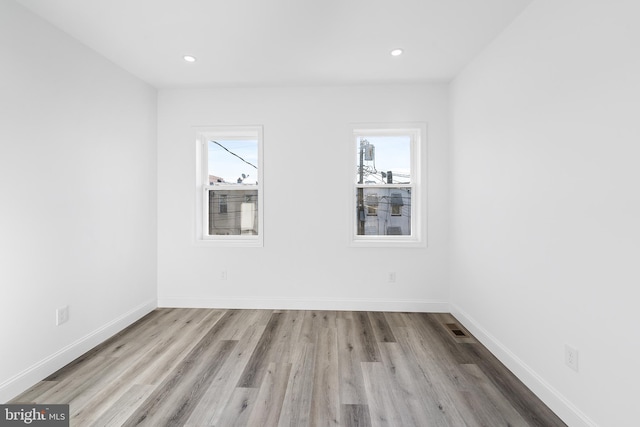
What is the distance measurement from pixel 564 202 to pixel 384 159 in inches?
81.6

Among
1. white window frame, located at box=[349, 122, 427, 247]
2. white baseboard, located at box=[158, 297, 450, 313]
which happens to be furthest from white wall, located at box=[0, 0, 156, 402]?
white window frame, located at box=[349, 122, 427, 247]

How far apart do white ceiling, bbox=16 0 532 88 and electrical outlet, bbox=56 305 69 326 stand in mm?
2189

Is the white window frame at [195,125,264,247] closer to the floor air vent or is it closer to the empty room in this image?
the empty room

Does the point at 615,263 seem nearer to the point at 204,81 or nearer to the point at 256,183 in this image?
the point at 256,183

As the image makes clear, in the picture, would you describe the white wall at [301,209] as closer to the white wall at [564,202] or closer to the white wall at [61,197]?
the white wall at [61,197]

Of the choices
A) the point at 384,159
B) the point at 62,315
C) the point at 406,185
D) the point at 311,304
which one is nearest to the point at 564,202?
the point at 406,185

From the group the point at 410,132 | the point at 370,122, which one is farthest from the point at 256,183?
the point at 410,132

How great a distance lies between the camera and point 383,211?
142 inches

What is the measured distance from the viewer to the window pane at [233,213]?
3.67 meters

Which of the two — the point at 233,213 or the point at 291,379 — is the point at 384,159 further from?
the point at 291,379

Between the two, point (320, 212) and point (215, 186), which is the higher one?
point (215, 186)

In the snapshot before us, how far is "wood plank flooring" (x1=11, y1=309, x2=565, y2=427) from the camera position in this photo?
174cm

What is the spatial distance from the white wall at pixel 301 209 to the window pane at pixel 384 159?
25cm

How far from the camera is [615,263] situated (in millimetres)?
1413
